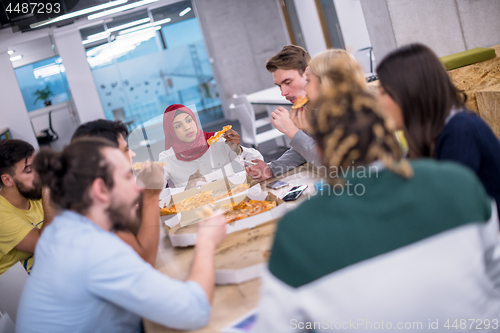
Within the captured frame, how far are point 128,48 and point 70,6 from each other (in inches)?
188

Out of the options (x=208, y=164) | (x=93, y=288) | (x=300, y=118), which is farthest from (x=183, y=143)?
(x=93, y=288)

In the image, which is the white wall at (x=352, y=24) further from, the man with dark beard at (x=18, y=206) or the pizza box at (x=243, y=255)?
the pizza box at (x=243, y=255)

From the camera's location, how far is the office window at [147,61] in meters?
9.16

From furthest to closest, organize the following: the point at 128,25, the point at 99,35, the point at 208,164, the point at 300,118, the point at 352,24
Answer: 1. the point at 128,25
2. the point at 99,35
3. the point at 352,24
4. the point at 208,164
5. the point at 300,118

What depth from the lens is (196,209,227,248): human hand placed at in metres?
1.21

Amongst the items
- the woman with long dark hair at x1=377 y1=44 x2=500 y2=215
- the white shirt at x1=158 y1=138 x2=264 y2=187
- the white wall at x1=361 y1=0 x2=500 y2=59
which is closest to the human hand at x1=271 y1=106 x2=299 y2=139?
the white shirt at x1=158 y1=138 x2=264 y2=187

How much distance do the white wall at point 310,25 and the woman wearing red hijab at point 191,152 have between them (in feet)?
19.0

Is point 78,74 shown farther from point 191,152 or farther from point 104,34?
point 191,152

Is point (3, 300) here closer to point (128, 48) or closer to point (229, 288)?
point (229, 288)

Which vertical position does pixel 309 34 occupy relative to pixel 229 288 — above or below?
above

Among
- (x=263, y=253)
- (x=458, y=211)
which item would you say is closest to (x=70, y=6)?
(x=263, y=253)

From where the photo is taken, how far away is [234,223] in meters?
1.46

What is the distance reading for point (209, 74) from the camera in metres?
10.2

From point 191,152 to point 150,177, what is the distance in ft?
3.06
